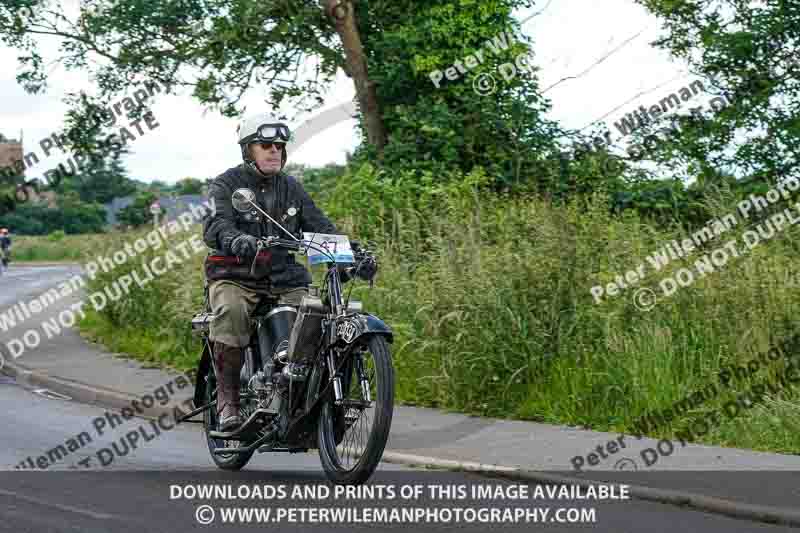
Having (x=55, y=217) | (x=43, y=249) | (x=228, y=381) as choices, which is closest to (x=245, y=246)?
(x=228, y=381)

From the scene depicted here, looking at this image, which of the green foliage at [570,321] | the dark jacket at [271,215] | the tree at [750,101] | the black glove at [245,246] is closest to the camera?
the black glove at [245,246]

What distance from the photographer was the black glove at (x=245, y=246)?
323 inches

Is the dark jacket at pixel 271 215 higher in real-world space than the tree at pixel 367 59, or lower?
lower

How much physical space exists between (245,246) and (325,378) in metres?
0.96

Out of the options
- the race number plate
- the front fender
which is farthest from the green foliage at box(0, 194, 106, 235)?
the front fender

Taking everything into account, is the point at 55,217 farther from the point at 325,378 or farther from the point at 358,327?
the point at 358,327

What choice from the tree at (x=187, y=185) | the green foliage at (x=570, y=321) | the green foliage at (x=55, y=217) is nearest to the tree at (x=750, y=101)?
the green foliage at (x=570, y=321)

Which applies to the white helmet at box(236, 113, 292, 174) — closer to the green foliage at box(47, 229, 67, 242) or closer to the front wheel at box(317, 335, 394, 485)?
the front wheel at box(317, 335, 394, 485)

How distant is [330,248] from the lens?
8148 millimetres

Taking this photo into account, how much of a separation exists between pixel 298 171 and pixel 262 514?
1606cm

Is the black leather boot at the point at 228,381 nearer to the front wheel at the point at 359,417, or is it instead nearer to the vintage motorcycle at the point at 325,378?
the vintage motorcycle at the point at 325,378

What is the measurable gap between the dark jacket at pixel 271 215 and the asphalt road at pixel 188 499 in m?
1.34

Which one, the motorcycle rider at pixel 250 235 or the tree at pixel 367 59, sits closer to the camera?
the motorcycle rider at pixel 250 235

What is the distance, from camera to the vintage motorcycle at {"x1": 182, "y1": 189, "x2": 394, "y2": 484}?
25.0 ft
